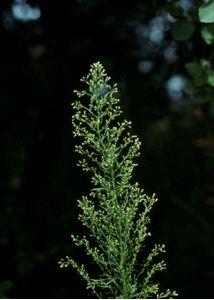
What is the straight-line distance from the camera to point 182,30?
9.91 ft

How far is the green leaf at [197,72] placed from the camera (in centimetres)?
304

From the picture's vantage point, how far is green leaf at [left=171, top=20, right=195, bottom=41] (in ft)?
9.87

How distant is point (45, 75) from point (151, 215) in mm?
1146

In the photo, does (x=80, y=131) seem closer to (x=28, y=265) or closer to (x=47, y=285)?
(x=28, y=265)

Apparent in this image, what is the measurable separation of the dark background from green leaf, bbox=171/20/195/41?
93 cm

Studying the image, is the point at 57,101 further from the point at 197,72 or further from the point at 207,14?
the point at 207,14

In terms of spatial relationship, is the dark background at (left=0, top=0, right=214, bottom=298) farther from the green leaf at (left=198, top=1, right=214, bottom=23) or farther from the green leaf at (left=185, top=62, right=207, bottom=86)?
the green leaf at (left=198, top=1, right=214, bottom=23)

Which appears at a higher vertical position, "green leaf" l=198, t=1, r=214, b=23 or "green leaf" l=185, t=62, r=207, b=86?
"green leaf" l=185, t=62, r=207, b=86

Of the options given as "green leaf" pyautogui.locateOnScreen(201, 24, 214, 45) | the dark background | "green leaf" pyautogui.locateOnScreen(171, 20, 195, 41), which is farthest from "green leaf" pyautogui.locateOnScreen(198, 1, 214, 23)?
the dark background

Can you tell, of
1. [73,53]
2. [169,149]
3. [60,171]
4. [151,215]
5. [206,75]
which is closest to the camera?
[206,75]

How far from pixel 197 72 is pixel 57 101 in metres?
1.58

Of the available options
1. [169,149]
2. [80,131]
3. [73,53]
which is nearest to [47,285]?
[73,53]

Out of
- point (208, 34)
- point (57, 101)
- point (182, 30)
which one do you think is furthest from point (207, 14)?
point (57, 101)

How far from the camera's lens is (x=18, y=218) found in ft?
13.8
